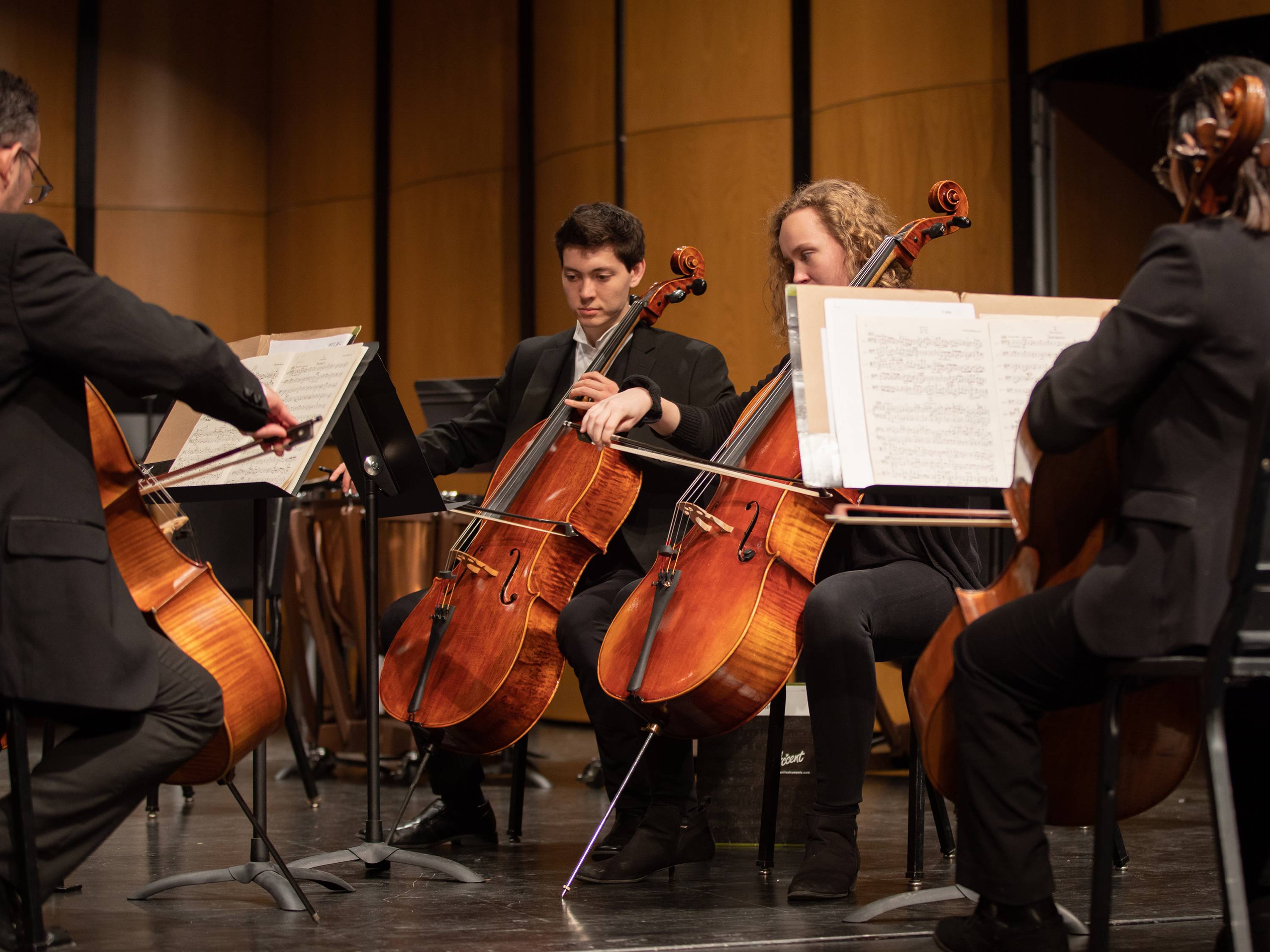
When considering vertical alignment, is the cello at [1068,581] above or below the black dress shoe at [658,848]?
above

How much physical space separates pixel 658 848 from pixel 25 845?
1.08m

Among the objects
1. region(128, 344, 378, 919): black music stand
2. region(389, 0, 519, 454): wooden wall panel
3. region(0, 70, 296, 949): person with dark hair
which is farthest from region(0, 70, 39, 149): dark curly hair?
region(389, 0, 519, 454): wooden wall panel

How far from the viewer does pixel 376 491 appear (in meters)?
2.42

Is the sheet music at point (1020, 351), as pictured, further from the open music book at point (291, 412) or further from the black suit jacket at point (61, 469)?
the black suit jacket at point (61, 469)

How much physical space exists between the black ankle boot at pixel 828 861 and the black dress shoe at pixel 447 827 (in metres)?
0.81

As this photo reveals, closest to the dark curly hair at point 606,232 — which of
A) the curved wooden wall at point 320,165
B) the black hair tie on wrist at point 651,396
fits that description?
the black hair tie on wrist at point 651,396

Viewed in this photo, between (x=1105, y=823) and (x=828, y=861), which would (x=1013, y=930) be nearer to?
(x=1105, y=823)

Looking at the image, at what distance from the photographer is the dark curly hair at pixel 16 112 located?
183 cm

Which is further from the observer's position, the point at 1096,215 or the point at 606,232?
the point at 1096,215

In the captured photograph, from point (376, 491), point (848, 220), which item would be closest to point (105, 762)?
point (376, 491)

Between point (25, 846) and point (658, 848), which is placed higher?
point (25, 846)

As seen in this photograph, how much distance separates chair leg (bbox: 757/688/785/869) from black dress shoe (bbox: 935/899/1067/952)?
0.74 metres

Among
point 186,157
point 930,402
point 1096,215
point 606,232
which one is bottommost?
point 930,402

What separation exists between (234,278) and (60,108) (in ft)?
3.26
